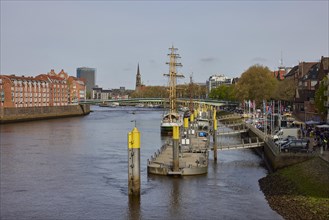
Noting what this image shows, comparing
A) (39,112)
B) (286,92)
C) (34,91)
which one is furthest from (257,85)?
(34,91)

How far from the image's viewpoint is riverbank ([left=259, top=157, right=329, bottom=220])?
2439 cm

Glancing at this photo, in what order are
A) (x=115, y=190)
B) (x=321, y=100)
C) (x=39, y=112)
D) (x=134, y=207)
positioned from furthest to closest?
(x=39, y=112) < (x=321, y=100) < (x=115, y=190) < (x=134, y=207)

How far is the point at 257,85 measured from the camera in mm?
107875

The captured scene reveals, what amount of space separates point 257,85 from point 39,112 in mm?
56947

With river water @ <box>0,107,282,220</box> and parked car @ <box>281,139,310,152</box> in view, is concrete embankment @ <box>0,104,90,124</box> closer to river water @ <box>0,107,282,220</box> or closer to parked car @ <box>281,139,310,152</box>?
river water @ <box>0,107,282,220</box>

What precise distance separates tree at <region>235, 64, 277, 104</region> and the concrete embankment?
168 feet

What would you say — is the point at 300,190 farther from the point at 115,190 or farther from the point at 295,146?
the point at 115,190

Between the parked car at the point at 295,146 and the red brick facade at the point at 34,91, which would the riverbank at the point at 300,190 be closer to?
the parked car at the point at 295,146

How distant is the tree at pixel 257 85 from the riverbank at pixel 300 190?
73832mm

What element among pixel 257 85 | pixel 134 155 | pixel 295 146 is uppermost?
pixel 257 85

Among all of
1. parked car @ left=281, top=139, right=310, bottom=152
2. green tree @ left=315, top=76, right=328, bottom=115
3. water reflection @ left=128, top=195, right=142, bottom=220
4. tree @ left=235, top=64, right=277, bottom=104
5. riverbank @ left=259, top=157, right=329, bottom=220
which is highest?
tree @ left=235, top=64, right=277, bottom=104

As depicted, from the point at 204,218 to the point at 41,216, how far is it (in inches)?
334

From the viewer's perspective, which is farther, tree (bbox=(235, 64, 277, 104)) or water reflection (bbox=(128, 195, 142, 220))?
tree (bbox=(235, 64, 277, 104))

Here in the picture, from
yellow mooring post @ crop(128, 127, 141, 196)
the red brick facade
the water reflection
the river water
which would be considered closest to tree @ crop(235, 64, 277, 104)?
the red brick facade
